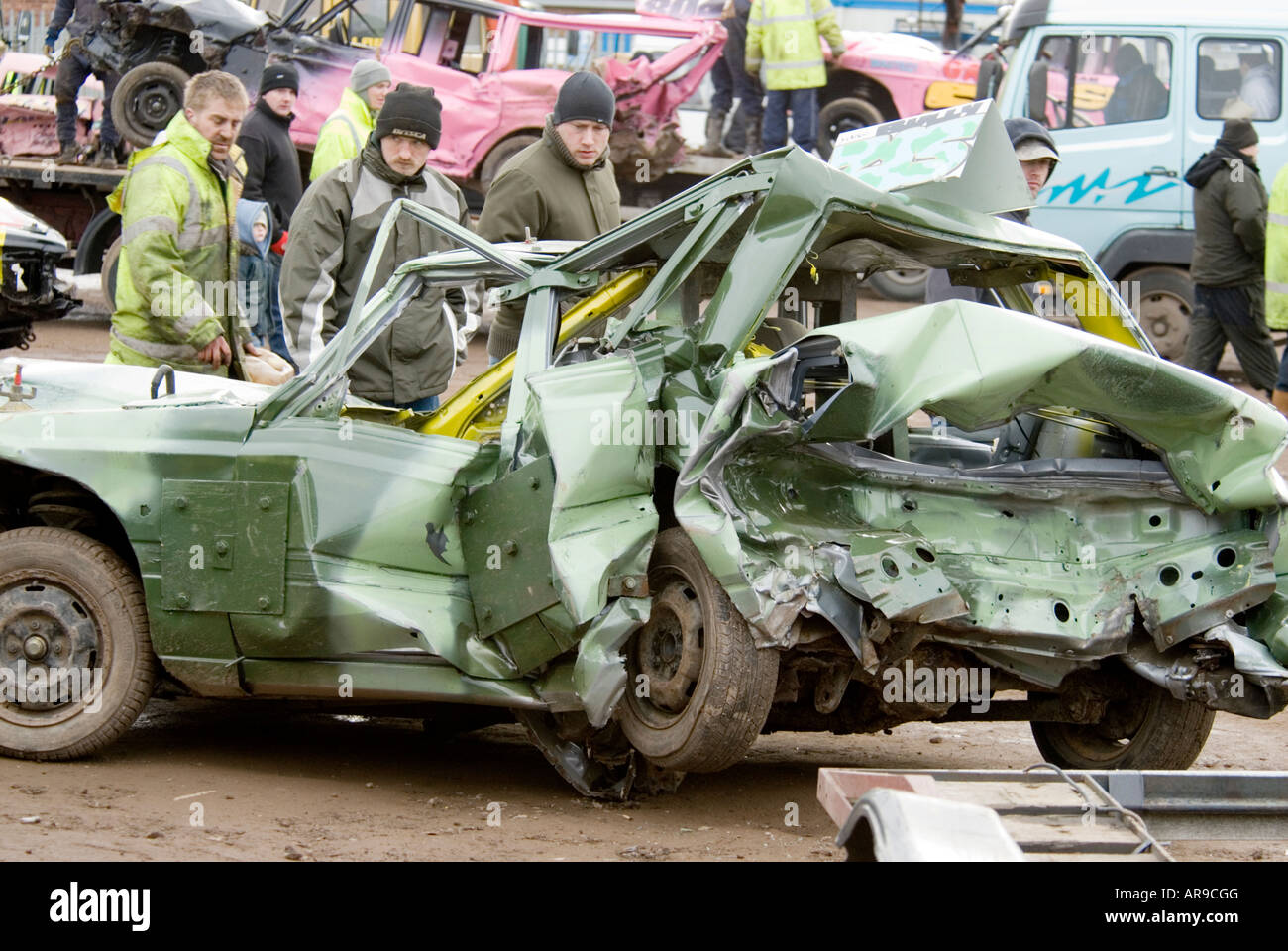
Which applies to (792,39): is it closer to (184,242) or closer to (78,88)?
(78,88)

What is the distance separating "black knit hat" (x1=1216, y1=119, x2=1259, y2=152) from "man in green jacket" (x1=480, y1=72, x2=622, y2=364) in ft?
21.0

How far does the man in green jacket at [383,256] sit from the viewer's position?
752 centimetres

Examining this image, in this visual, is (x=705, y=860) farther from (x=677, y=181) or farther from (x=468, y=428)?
(x=677, y=181)

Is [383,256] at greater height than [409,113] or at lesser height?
lesser

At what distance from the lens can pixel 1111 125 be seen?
13852 millimetres

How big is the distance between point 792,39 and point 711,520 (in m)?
11.2

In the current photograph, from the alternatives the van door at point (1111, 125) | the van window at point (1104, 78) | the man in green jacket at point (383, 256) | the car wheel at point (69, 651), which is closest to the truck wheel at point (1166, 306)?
the van door at point (1111, 125)

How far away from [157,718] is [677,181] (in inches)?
422

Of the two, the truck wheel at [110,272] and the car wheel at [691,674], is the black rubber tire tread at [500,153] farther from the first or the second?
the car wheel at [691,674]

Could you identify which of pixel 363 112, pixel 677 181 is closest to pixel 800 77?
pixel 677 181

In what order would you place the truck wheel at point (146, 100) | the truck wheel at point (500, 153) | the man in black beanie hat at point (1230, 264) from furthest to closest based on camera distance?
the truck wheel at point (500, 153) → the truck wheel at point (146, 100) → the man in black beanie hat at point (1230, 264)

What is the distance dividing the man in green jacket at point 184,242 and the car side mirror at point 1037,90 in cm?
781
